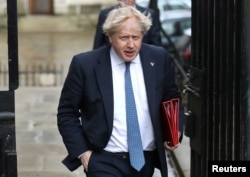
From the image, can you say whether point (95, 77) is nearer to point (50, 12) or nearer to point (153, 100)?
point (153, 100)

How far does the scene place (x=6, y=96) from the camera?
436cm

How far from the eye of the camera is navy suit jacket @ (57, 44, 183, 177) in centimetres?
410

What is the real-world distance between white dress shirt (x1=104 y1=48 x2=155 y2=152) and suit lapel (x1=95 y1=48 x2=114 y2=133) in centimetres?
3

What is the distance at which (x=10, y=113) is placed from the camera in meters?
4.37

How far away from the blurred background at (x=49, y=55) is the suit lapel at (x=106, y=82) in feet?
2.11

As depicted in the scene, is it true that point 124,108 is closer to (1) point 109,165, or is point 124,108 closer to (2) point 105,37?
(1) point 109,165

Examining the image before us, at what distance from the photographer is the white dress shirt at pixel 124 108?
4082 mm

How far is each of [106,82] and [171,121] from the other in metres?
0.46

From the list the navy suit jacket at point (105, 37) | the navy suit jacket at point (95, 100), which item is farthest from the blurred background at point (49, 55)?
the navy suit jacket at point (105, 37)

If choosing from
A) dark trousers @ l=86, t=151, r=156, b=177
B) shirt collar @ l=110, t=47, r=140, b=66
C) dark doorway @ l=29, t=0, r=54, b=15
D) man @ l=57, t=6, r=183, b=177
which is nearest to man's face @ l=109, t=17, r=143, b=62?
man @ l=57, t=6, r=183, b=177

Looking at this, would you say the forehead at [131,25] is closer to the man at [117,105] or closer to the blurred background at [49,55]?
the man at [117,105]

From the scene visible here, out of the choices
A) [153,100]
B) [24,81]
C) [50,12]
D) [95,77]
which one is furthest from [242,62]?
[50,12]

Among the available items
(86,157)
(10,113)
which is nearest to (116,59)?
(86,157)

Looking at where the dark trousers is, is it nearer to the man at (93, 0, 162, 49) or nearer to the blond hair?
the blond hair
